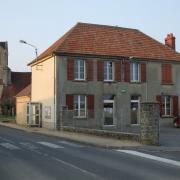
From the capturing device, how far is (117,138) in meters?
24.4

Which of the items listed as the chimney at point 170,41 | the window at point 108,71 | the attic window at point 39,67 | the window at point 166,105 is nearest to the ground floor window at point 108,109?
the window at point 108,71

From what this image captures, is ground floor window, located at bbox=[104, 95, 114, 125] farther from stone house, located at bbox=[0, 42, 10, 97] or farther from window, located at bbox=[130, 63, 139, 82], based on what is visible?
stone house, located at bbox=[0, 42, 10, 97]

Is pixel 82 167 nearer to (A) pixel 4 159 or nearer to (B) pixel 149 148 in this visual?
(A) pixel 4 159

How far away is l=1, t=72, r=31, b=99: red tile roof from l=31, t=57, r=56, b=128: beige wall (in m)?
44.0

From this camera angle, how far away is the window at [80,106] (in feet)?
116

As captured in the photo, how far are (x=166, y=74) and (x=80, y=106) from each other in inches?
351

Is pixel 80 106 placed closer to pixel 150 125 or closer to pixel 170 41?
pixel 170 41

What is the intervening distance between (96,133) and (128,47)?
14.1m

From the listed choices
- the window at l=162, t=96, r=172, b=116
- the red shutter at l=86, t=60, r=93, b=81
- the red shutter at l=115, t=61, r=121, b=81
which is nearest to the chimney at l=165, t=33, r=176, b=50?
the window at l=162, t=96, r=172, b=116

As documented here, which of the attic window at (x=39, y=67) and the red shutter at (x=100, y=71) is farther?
the attic window at (x=39, y=67)

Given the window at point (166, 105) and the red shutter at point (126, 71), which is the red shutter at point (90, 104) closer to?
the red shutter at point (126, 71)

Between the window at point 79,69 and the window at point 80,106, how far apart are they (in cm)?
153

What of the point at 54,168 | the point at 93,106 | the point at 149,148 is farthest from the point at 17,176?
the point at 93,106

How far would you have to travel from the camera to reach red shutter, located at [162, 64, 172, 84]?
39.4m
